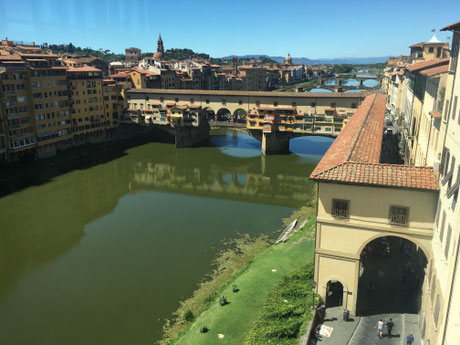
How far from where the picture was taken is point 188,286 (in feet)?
81.2

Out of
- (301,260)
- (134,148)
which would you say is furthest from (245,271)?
(134,148)

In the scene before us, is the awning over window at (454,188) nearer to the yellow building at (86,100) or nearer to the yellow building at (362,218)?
the yellow building at (362,218)

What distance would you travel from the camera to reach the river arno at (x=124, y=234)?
22.0 meters

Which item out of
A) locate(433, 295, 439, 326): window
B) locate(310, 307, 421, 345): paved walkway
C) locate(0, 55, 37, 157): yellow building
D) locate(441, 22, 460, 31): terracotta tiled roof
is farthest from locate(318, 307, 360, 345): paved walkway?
locate(0, 55, 37, 157): yellow building

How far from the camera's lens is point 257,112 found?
61375mm

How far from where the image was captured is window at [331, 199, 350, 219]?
1873 centimetres

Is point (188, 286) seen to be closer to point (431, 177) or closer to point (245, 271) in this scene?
point (245, 271)

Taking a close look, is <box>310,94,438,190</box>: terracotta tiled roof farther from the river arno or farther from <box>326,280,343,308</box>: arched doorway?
the river arno

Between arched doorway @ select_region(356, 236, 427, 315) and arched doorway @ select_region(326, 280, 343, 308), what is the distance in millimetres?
1020

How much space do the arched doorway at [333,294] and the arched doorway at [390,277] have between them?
1.02 meters

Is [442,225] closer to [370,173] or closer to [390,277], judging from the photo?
[370,173]

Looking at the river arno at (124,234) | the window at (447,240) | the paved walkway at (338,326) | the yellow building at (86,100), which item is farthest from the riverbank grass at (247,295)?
the yellow building at (86,100)

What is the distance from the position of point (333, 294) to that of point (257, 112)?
43.6 meters

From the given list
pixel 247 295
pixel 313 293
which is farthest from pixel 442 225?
pixel 247 295
